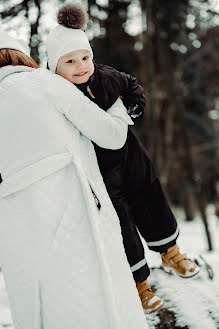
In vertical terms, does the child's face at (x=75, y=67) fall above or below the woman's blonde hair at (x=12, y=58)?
below

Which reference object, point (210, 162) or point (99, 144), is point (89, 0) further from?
point (210, 162)

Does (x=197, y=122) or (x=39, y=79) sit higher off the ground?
(x=39, y=79)

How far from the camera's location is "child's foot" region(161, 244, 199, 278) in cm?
227

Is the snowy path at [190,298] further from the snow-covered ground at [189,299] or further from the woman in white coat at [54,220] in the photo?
the woman in white coat at [54,220]

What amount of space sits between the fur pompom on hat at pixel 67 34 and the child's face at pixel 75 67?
2cm

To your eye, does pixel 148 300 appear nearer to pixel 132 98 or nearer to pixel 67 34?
pixel 132 98

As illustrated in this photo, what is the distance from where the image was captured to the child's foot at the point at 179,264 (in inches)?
89.4

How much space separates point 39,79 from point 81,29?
1.33 ft

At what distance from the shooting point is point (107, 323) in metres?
1.70

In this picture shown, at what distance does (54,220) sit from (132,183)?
1.94 feet

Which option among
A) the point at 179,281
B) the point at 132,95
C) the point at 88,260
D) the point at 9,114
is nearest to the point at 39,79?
the point at 9,114

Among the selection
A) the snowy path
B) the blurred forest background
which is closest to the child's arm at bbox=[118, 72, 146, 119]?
the snowy path

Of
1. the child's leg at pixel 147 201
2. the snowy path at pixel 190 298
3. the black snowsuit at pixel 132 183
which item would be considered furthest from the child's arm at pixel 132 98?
the snowy path at pixel 190 298

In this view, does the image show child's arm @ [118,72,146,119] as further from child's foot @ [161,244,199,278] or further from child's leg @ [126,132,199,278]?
child's foot @ [161,244,199,278]
